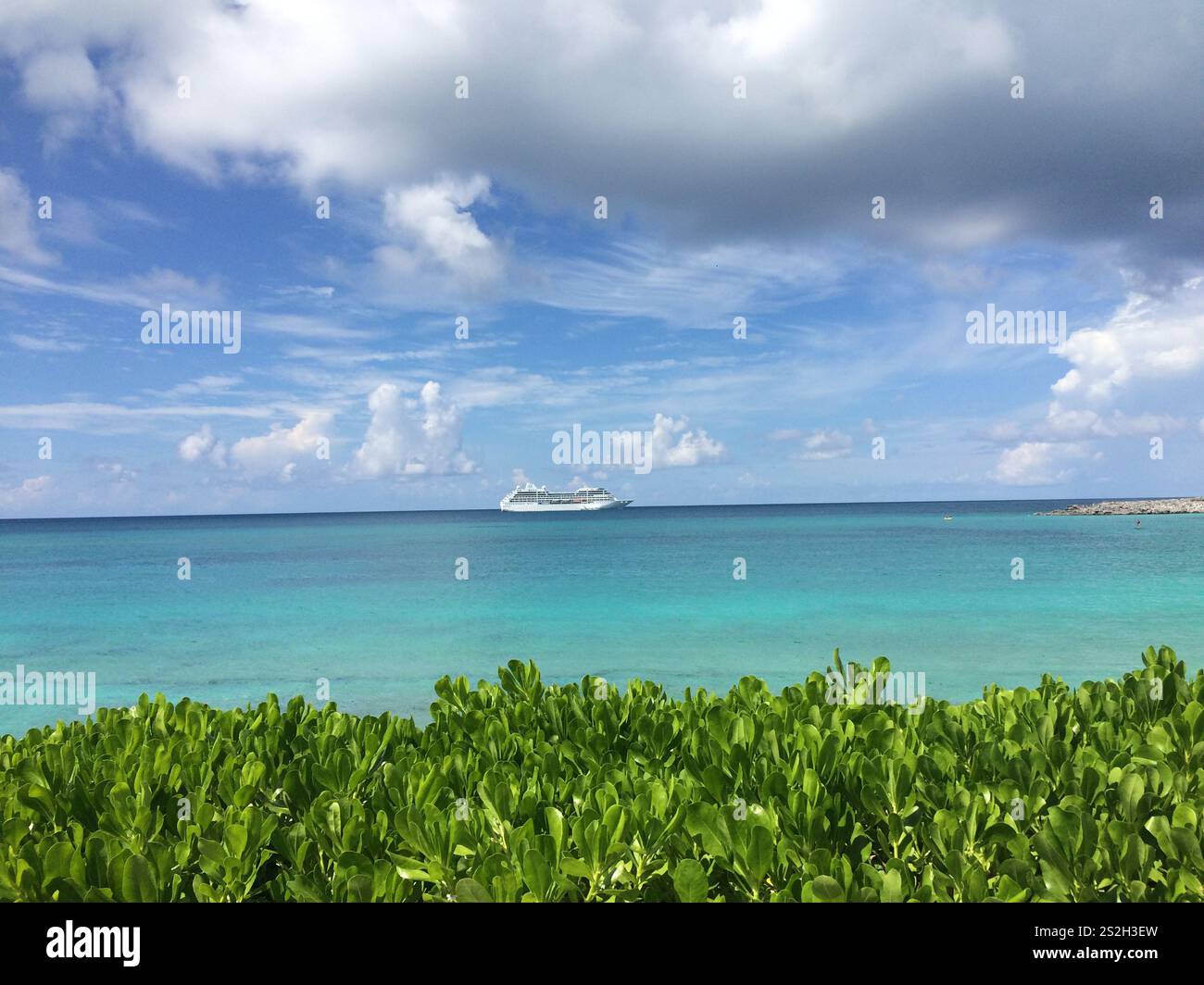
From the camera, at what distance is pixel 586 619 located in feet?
89.5

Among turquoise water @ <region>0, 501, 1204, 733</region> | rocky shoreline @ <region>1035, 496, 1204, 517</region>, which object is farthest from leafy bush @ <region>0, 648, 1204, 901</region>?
rocky shoreline @ <region>1035, 496, 1204, 517</region>

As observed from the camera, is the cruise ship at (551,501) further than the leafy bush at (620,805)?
Yes

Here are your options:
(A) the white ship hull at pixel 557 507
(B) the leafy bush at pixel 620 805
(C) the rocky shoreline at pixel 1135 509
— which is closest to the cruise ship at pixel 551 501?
(A) the white ship hull at pixel 557 507

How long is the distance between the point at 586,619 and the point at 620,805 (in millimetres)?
25326

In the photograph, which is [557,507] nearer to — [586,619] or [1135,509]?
[1135,509]

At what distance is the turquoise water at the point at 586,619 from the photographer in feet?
62.4

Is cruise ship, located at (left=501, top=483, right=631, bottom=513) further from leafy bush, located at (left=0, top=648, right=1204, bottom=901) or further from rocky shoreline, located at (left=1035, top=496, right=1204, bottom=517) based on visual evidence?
leafy bush, located at (left=0, top=648, right=1204, bottom=901)

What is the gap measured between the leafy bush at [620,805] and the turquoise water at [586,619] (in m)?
13.1

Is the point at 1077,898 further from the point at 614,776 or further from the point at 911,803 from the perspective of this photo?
the point at 614,776

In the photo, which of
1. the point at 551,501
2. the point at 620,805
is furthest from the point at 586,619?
the point at 551,501

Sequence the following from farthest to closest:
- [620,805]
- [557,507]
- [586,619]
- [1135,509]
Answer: [557,507] < [1135,509] < [586,619] < [620,805]

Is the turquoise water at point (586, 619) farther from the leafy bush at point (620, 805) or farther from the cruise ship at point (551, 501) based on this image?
the cruise ship at point (551, 501)
